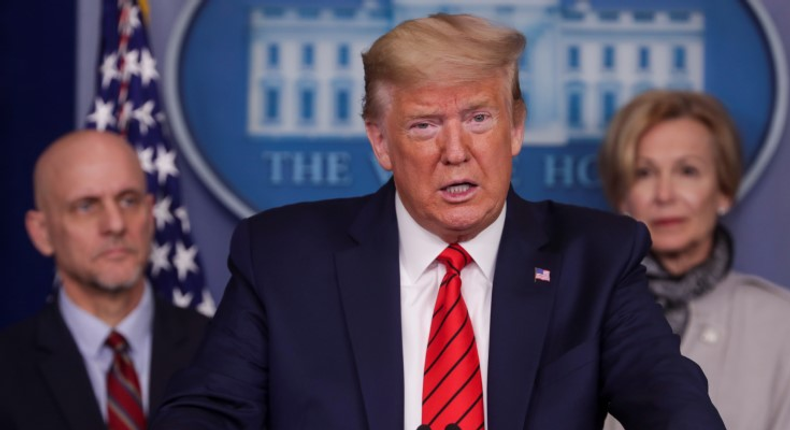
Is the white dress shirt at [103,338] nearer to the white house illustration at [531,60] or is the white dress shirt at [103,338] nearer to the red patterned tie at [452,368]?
the white house illustration at [531,60]

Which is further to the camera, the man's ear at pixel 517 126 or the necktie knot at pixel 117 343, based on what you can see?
the necktie knot at pixel 117 343

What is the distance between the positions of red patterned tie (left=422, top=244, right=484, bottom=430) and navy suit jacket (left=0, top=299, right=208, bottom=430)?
1.61m

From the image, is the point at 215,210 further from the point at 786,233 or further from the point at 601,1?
the point at 786,233

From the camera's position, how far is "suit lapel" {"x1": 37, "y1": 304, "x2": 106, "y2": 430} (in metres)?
3.54

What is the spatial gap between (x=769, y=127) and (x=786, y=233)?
0.38 m

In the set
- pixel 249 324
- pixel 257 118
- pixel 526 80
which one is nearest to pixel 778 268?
pixel 526 80

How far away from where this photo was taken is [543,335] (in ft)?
7.31

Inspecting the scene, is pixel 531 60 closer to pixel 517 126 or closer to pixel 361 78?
pixel 361 78

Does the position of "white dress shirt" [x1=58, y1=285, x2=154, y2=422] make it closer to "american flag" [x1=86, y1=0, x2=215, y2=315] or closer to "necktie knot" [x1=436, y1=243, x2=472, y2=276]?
"american flag" [x1=86, y1=0, x2=215, y2=315]

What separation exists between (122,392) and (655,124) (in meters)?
1.88

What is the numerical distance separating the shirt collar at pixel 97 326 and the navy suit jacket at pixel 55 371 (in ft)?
0.15

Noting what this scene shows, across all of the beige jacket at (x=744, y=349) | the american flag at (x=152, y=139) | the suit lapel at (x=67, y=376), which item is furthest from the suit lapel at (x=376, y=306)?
the american flag at (x=152, y=139)

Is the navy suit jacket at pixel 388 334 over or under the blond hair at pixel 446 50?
under

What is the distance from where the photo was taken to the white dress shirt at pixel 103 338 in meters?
3.68
